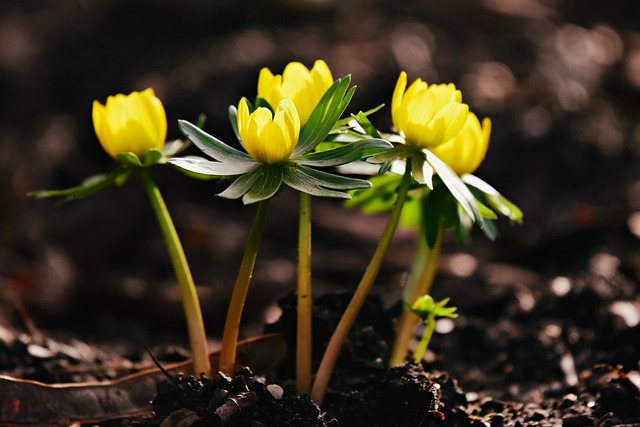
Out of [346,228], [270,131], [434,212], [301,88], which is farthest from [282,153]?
[346,228]

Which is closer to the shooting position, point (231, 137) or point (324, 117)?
point (324, 117)

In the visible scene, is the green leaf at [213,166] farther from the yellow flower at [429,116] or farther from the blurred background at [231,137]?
the blurred background at [231,137]

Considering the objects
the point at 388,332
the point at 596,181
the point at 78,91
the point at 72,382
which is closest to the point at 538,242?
the point at 596,181

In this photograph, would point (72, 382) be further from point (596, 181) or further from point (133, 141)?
point (596, 181)

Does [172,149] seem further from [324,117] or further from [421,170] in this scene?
[421,170]

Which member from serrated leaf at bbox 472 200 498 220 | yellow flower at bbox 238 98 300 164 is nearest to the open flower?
yellow flower at bbox 238 98 300 164

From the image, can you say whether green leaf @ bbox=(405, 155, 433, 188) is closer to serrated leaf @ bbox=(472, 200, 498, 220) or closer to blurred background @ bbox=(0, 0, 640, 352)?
serrated leaf @ bbox=(472, 200, 498, 220)

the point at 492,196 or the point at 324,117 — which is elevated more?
the point at 492,196
